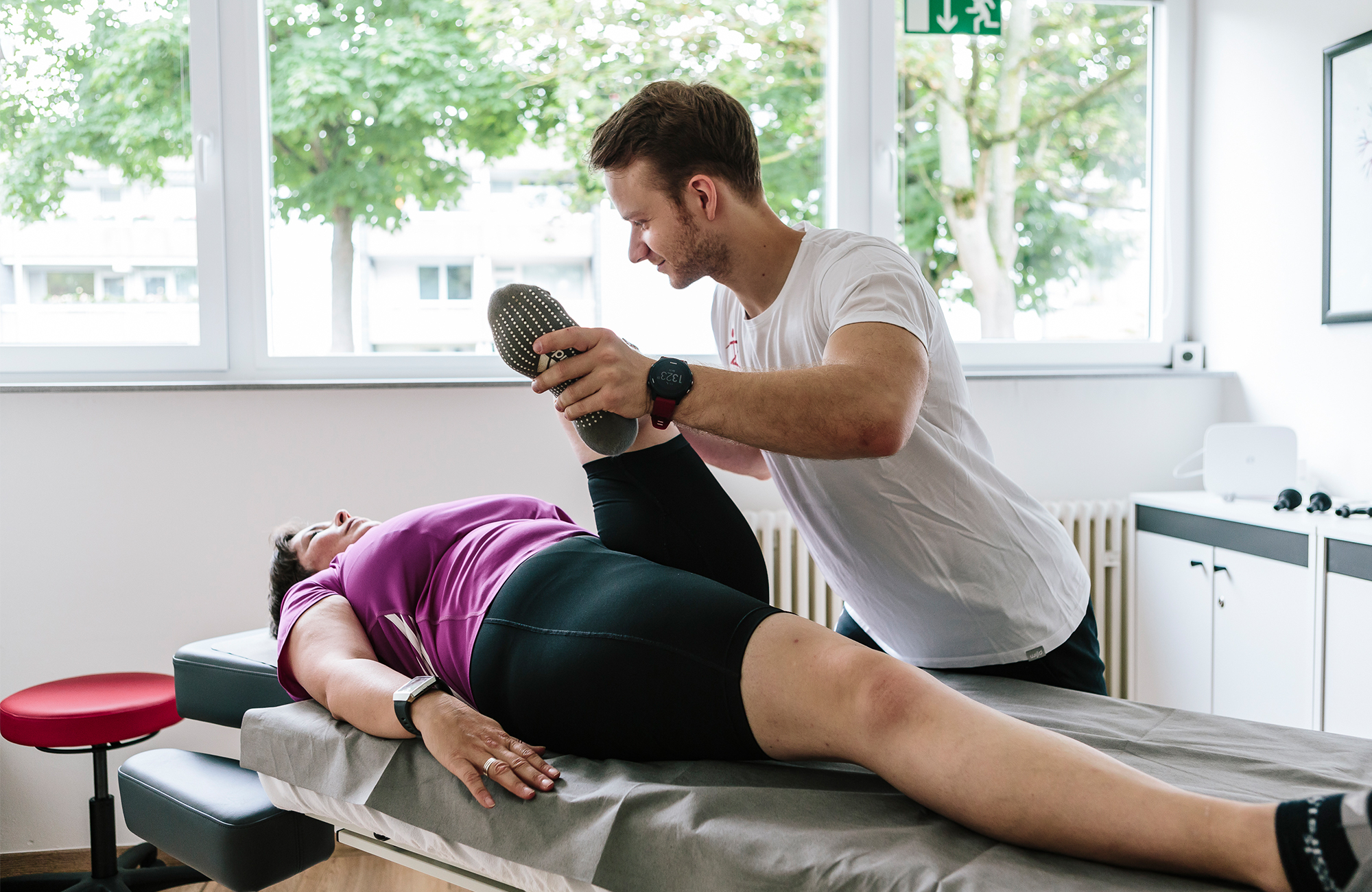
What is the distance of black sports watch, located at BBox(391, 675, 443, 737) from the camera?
1.16m

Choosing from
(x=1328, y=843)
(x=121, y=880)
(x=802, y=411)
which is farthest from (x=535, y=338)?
(x=121, y=880)

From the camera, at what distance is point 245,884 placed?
1.46 m

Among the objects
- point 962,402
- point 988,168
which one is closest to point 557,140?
point 988,168

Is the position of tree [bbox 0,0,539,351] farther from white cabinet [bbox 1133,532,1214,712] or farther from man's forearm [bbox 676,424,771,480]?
white cabinet [bbox 1133,532,1214,712]

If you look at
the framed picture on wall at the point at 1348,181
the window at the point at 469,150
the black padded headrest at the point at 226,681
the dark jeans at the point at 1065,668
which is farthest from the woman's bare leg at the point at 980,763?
the framed picture on wall at the point at 1348,181

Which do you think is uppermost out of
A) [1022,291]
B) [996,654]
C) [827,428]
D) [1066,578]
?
[1022,291]

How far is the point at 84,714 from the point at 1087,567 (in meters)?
2.37

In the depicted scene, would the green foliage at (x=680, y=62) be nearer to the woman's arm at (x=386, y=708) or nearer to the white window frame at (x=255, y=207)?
the white window frame at (x=255, y=207)

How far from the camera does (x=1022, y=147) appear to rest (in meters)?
2.85

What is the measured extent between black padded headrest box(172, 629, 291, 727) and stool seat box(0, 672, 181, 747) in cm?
11

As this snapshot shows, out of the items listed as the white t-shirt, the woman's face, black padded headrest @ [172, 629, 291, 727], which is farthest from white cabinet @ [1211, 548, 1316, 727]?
black padded headrest @ [172, 629, 291, 727]

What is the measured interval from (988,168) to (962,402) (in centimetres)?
179

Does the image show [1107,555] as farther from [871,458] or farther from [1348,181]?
[871,458]

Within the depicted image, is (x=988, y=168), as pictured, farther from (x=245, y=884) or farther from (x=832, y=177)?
(x=245, y=884)
